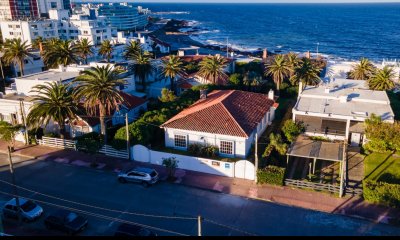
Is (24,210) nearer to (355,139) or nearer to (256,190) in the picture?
(256,190)

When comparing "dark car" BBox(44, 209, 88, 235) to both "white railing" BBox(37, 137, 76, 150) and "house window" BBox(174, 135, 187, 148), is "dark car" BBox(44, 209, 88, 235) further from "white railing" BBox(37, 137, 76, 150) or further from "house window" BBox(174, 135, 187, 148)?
"white railing" BBox(37, 137, 76, 150)

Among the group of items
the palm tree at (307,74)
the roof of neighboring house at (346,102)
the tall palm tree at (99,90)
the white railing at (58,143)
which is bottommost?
the white railing at (58,143)

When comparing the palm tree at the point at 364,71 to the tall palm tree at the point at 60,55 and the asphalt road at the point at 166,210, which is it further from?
the tall palm tree at the point at 60,55

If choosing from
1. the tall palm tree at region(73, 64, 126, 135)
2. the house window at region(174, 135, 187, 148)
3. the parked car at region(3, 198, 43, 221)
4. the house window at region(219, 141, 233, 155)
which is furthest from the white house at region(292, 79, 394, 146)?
the parked car at region(3, 198, 43, 221)

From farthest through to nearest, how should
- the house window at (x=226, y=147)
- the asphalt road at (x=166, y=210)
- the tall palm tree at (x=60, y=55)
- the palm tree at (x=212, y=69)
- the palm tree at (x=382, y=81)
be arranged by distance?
the tall palm tree at (x=60, y=55), the palm tree at (x=212, y=69), the palm tree at (x=382, y=81), the house window at (x=226, y=147), the asphalt road at (x=166, y=210)

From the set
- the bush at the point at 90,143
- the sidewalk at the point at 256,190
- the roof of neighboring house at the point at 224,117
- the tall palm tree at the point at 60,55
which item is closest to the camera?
the sidewalk at the point at 256,190

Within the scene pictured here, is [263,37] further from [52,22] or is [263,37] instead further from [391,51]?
[52,22]

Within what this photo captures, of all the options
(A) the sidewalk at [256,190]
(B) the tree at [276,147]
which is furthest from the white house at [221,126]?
(A) the sidewalk at [256,190]
